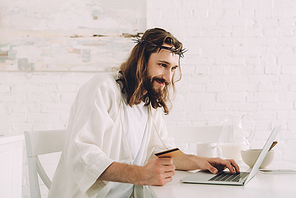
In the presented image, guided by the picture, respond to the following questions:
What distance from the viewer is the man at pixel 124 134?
82cm

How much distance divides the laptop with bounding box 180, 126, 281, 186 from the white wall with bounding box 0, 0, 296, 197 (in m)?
1.31

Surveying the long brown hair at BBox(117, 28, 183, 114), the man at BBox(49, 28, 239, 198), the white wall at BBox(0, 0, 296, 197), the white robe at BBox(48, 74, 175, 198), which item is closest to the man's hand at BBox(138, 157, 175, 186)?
the man at BBox(49, 28, 239, 198)

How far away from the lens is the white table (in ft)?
2.06

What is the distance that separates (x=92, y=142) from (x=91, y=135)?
2 centimetres

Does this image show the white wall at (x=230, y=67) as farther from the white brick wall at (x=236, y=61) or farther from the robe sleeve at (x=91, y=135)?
the robe sleeve at (x=91, y=135)

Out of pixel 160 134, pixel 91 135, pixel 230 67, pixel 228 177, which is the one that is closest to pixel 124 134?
pixel 91 135

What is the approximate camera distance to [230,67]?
7.23 ft

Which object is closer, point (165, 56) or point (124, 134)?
point (124, 134)

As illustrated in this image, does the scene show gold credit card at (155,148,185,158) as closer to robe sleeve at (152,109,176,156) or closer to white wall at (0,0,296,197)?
robe sleeve at (152,109,176,156)

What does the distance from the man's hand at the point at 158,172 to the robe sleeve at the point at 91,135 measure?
5.3 inches

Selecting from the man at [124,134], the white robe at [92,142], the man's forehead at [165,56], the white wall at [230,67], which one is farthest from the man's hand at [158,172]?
the white wall at [230,67]

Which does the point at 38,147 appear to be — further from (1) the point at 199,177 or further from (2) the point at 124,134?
(1) the point at 199,177

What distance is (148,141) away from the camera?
1.27 metres

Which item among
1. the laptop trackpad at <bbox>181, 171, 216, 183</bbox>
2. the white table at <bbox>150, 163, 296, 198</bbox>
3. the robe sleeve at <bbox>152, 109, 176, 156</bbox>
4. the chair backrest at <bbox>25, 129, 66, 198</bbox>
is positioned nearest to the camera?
the white table at <bbox>150, 163, 296, 198</bbox>
